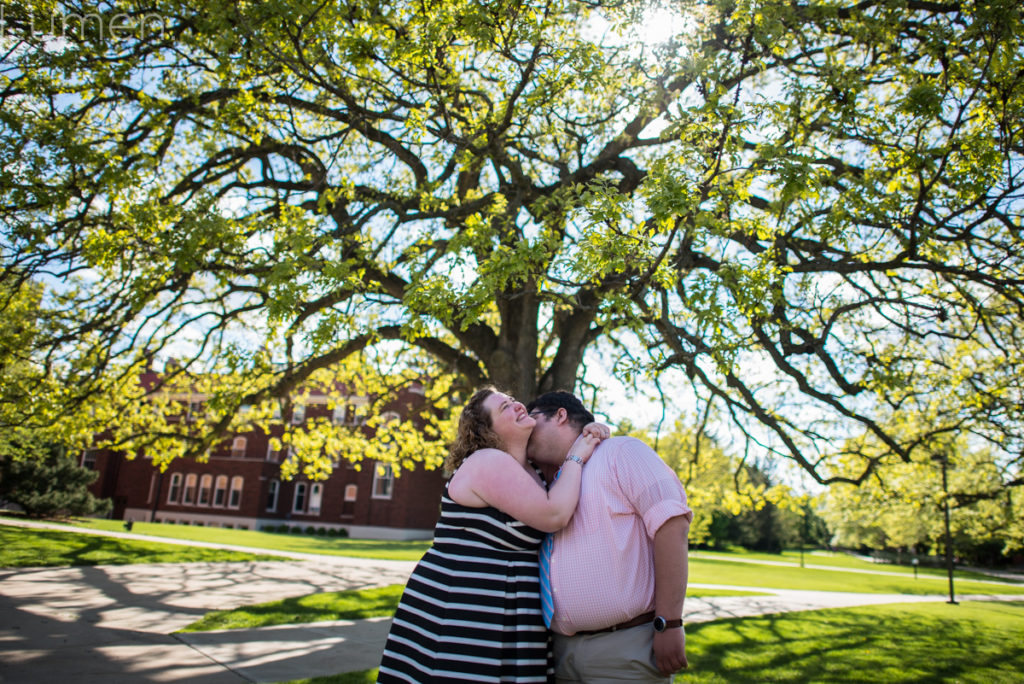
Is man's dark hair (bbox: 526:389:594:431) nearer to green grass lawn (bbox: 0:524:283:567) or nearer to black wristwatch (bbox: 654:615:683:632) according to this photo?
black wristwatch (bbox: 654:615:683:632)

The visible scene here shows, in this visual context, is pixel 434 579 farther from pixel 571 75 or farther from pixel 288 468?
pixel 288 468

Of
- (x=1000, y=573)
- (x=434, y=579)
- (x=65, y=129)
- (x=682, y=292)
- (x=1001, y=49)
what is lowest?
(x=1000, y=573)

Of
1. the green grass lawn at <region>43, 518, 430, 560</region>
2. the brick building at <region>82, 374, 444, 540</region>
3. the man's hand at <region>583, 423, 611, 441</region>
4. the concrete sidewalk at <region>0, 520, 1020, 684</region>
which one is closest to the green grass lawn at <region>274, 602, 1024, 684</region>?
the concrete sidewalk at <region>0, 520, 1020, 684</region>

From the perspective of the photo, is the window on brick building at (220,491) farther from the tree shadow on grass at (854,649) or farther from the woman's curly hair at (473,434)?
the woman's curly hair at (473,434)

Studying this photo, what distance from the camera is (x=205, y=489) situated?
44.1 metres

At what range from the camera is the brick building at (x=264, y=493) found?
40562 mm

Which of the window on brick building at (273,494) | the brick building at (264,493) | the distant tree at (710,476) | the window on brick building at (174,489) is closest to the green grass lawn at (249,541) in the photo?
the brick building at (264,493)

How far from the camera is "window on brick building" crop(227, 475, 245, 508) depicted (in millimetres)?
43250

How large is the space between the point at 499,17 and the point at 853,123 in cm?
393

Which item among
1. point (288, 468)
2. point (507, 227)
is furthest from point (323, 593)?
point (507, 227)

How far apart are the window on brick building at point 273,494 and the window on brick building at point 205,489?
13.6ft

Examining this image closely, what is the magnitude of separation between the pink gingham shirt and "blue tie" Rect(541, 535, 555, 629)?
0.09ft

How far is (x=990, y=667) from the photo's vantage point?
864cm

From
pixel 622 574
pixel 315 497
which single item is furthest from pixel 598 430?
pixel 315 497
